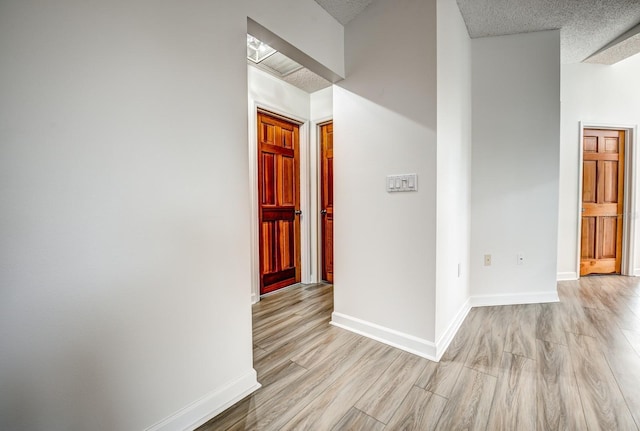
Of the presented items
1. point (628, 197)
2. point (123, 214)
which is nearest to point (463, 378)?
point (123, 214)

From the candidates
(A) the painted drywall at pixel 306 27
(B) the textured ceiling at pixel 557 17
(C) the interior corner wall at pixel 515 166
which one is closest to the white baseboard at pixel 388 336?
(C) the interior corner wall at pixel 515 166

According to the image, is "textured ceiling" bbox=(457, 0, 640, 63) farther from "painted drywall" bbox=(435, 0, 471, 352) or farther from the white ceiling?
"painted drywall" bbox=(435, 0, 471, 352)

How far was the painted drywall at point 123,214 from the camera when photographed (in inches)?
33.4

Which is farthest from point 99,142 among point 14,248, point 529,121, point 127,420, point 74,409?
point 529,121

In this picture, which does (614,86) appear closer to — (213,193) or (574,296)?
(574,296)

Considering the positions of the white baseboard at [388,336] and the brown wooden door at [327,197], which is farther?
the brown wooden door at [327,197]

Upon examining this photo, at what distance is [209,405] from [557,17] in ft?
12.4

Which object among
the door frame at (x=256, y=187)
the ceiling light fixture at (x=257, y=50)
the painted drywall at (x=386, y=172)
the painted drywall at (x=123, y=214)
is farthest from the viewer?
the door frame at (x=256, y=187)

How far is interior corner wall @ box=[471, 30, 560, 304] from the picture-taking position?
8.41ft

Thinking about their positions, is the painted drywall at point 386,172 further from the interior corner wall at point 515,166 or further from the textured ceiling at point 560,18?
the interior corner wall at point 515,166

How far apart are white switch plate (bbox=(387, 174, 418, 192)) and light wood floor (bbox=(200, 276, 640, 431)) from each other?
1.09 m

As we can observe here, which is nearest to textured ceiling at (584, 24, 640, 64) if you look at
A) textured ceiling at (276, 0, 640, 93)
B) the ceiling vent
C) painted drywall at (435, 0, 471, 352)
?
textured ceiling at (276, 0, 640, 93)

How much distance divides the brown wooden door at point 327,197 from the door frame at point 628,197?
2.98 metres

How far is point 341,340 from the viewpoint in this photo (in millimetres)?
2000
